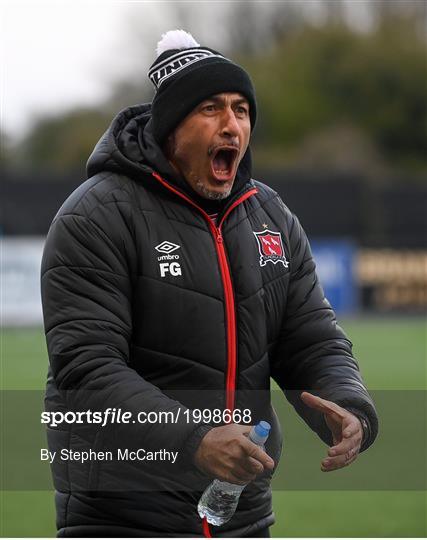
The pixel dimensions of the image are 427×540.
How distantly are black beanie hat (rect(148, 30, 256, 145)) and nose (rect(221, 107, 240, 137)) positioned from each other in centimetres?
7

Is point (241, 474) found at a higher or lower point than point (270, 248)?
lower

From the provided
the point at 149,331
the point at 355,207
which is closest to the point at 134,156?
the point at 149,331

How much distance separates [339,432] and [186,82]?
101 cm

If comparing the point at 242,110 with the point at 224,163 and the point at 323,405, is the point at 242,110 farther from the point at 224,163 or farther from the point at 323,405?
the point at 323,405

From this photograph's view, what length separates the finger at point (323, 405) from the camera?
3271 mm

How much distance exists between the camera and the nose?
3287mm

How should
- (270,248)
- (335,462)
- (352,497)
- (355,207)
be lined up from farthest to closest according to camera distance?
(355,207), (352,497), (270,248), (335,462)

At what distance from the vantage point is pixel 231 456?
2.96 meters

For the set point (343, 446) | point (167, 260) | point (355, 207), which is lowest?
point (343, 446)

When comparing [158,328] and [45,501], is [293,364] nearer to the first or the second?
[158,328]

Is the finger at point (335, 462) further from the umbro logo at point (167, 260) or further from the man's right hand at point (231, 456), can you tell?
the umbro logo at point (167, 260)
